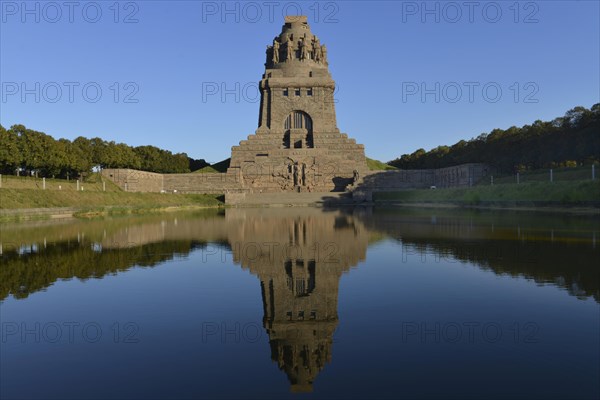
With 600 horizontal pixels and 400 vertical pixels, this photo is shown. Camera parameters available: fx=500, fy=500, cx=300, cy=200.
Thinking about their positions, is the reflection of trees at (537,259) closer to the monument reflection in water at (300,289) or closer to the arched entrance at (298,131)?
the monument reflection in water at (300,289)

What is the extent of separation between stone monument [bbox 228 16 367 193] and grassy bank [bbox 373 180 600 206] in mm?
16215

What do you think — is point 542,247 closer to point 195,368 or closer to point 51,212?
point 195,368

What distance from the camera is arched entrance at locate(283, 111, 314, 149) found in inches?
3204

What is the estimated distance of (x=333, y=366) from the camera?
18.0 feet

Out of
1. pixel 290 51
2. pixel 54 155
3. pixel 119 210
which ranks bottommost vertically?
pixel 119 210

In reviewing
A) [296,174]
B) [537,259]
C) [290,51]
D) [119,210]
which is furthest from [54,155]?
[537,259]

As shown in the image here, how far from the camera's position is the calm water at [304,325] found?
16.6ft

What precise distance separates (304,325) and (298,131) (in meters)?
76.2

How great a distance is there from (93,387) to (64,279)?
661cm

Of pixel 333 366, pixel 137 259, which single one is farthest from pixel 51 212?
pixel 333 366

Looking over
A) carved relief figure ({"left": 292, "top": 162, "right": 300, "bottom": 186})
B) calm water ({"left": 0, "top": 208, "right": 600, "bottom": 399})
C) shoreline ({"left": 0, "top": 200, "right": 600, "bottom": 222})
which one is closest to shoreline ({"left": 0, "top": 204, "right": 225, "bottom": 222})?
shoreline ({"left": 0, "top": 200, "right": 600, "bottom": 222})

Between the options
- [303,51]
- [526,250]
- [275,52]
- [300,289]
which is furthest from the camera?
[275,52]

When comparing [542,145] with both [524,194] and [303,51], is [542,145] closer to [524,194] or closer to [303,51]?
[524,194]

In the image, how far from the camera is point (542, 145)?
218ft
